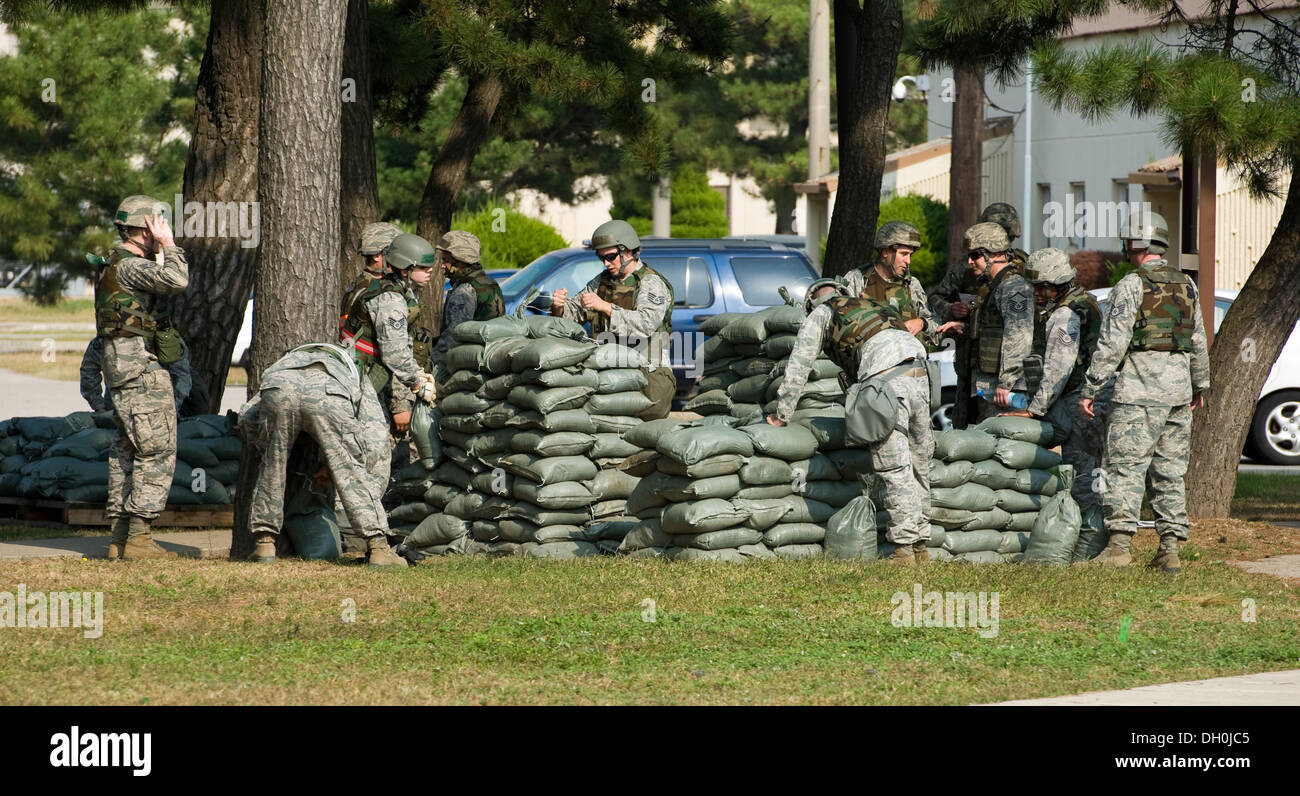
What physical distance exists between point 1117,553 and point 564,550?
316 cm

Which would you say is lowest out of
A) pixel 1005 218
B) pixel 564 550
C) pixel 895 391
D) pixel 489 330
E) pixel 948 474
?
pixel 564 550

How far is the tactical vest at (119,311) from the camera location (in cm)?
932

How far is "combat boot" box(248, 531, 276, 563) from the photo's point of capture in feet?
29.7

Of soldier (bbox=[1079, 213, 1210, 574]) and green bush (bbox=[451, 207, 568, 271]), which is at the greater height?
green bush (bbox=[451, 207, 568, 271])

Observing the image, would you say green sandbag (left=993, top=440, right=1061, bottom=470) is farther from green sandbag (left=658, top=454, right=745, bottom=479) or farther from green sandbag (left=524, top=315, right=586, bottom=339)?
green sandbag (left=524, top=315, right=586, bottom=339)

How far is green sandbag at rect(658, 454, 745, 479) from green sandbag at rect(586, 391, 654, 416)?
0.85 m

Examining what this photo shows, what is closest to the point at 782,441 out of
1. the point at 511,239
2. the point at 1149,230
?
the point at 1149,230

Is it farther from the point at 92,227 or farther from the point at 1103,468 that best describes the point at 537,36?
the point at 92,227

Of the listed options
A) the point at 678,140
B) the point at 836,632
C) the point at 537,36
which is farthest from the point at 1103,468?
the point at 678,140

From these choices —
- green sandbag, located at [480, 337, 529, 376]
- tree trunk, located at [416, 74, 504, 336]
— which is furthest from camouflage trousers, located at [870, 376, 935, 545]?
tree trunk, located at [416, 74, 504, 336]

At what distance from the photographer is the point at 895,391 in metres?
9.10

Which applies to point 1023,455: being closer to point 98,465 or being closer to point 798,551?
point 798,551

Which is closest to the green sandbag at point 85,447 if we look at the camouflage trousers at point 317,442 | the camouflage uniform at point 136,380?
the camouflage uniform at point 136,380

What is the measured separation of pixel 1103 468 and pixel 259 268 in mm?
4922
